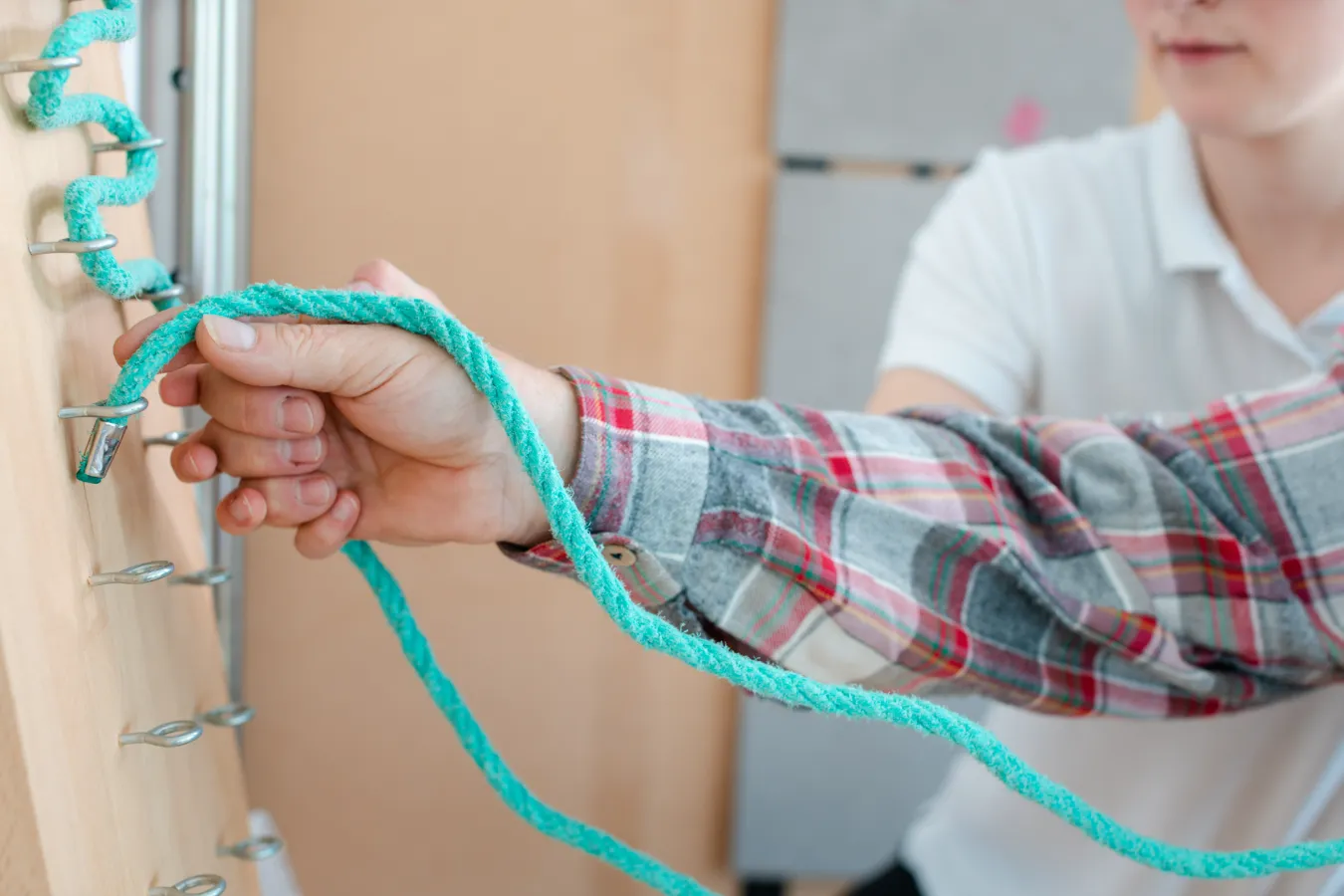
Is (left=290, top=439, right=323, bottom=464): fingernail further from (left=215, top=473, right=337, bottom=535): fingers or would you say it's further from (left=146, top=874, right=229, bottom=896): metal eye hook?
(left=146, top=874, right=229, bottom=896): metal eye hook

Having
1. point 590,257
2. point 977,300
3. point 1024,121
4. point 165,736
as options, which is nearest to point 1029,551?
point 977,300

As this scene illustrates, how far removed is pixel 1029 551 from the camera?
2.24 feet

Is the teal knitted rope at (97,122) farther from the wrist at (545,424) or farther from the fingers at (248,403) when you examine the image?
the wrist at (545,424)

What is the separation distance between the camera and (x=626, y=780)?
1756 millimetres

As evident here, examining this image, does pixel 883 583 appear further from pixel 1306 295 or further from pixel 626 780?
pixel 626 780

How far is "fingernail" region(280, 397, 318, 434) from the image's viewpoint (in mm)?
508

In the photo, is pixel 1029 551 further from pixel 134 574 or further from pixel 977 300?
pixel 134 574

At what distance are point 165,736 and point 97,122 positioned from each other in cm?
26

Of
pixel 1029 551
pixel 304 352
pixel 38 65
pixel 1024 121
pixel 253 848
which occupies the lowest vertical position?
pixel 253 848

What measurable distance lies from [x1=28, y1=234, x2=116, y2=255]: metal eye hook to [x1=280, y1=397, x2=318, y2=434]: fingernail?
0.10 meters

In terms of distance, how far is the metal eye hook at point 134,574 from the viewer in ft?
1.49

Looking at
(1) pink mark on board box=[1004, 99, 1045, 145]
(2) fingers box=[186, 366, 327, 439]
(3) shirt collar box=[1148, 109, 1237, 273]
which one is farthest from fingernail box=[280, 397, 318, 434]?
(1) pink mark on board box=[1004, 99, 1045, 145]

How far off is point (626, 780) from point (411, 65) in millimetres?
1070

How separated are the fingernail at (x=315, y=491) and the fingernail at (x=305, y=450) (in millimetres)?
12
